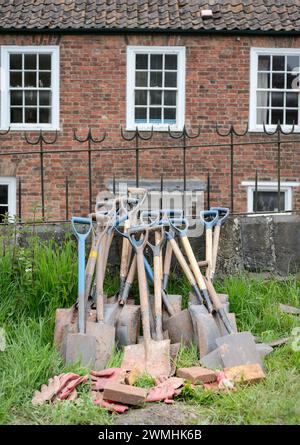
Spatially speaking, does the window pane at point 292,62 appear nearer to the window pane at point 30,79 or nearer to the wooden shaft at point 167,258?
the window pane at point 30,79

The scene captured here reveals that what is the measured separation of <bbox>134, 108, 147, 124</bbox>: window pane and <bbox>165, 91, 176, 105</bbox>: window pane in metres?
0.46

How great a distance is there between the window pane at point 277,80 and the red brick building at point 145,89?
110 millimetres

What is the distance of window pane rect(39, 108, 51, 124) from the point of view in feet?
42.4

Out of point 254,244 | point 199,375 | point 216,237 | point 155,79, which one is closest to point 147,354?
point 199,375

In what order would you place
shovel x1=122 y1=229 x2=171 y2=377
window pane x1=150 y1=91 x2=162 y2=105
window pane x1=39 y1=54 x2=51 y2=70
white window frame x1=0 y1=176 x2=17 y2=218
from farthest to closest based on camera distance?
window pane x1=150 y1=91 x2=162 y2=105 < window pane x1=39 y1=54 x2=51 y2=70 < white window frame x1=0 y1=176 x2=17 y2=218 < shovel x1=122 y1=229 x2=171 y2=377

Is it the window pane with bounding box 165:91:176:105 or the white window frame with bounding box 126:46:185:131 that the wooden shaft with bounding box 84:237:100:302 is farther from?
the window pane with bounding box 165:91:176:105

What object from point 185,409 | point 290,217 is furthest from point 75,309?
point 290,217

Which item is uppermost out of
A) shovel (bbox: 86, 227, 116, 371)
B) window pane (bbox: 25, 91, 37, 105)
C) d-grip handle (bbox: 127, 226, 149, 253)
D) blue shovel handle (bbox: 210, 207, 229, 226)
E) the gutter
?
the gutter

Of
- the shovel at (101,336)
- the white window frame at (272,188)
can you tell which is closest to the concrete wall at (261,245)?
the shovel at (101,336)

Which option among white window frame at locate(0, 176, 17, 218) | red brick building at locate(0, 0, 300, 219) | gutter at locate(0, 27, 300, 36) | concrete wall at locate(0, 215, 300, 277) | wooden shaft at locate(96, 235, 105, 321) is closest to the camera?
wooden shaft at locate(96, 235, 105, 321)

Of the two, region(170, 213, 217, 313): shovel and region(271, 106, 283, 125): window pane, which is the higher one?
region(271, 106, 283, 125): window pane

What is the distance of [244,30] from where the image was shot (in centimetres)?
1248

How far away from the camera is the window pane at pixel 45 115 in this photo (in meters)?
12.9

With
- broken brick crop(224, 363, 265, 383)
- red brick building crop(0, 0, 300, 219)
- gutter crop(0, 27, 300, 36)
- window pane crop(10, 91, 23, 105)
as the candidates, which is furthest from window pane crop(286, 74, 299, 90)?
broken brick crop(224, 363, 265, 383)
